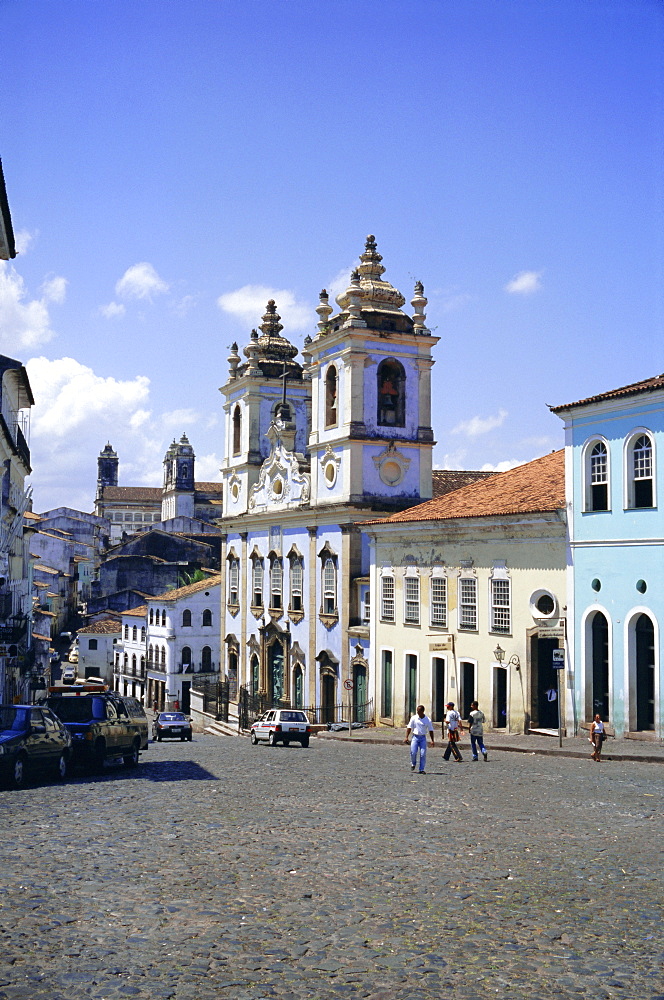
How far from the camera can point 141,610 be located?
254ft

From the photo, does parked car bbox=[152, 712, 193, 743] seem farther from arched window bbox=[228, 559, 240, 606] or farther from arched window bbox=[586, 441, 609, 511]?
arched window bbox=[586, 441, 609, 511]

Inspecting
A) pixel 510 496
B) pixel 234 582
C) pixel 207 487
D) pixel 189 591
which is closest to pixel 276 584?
pixel 234 582

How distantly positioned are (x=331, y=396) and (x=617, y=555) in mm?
21205

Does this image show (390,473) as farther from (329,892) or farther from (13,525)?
(329,892)

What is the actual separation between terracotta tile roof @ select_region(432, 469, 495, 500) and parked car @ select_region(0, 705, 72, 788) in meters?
28.5

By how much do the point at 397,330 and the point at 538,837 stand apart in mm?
32580

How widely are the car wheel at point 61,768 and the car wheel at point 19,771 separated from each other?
1.21m

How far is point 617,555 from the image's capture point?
25516mm

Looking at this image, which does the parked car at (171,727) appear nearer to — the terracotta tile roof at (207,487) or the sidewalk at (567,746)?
the sidewalk at (567,746)

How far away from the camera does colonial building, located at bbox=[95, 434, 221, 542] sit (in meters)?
148

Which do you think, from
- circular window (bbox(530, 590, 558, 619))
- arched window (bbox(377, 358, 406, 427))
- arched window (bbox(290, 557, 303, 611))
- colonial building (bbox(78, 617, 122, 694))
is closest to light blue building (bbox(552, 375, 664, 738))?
circular window (bbox(530, 590, 558, 619))

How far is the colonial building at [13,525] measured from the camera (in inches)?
1272

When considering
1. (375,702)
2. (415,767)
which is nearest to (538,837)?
(415,767)

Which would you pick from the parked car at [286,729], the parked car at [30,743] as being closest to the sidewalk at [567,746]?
the parked car at [286,729]
